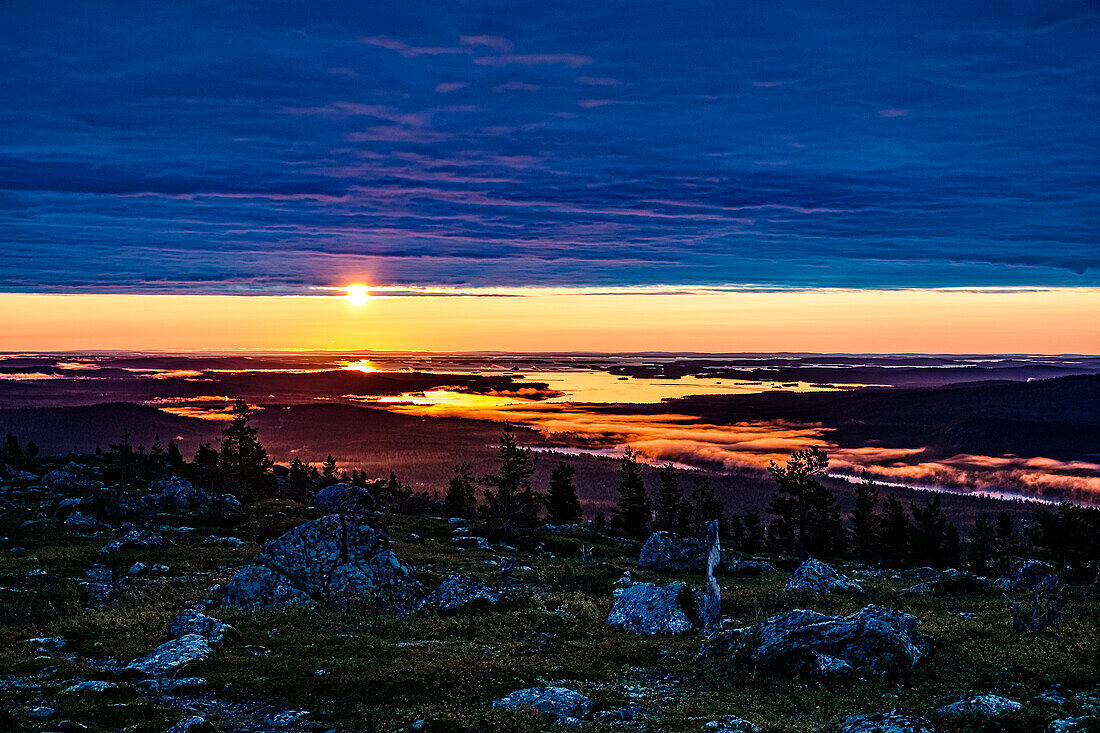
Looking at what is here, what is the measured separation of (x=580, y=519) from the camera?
135500mm

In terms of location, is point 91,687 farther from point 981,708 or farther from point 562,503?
point 562,503

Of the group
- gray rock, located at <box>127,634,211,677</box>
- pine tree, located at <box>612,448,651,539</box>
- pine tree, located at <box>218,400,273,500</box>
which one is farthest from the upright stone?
pine tree, located at <box>218,400,273,500</box>

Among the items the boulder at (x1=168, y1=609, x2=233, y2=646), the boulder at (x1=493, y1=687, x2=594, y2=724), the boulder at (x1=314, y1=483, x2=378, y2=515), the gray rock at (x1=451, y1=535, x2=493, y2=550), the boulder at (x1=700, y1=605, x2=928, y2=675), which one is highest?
the boulder at (x1=700, y1=605, x2=928, y2=675)

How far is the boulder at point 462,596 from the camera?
127 feet

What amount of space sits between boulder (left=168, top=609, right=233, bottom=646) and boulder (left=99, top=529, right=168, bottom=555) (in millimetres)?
31685

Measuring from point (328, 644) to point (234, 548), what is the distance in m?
37.7

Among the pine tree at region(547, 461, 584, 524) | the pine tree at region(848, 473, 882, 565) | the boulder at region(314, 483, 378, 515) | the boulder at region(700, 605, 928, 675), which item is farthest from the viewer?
the pine tree at region(547, 461, 584, 524)

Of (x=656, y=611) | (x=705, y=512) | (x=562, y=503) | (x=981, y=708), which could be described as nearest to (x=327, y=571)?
(x=656, y=611)

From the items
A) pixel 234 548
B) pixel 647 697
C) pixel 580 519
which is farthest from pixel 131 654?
pixel 580 519

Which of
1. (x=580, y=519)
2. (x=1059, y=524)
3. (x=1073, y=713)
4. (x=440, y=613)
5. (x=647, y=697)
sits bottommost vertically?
(x=580, y=519)

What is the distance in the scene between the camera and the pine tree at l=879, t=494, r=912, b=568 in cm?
10650

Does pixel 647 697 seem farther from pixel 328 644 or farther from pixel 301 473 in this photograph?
pixel 301 473

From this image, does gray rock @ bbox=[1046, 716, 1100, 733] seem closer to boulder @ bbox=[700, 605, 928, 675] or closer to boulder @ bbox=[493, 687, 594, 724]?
boulder @ bbox=[700, 605, 928, 675]

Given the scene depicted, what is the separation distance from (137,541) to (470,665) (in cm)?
4627
